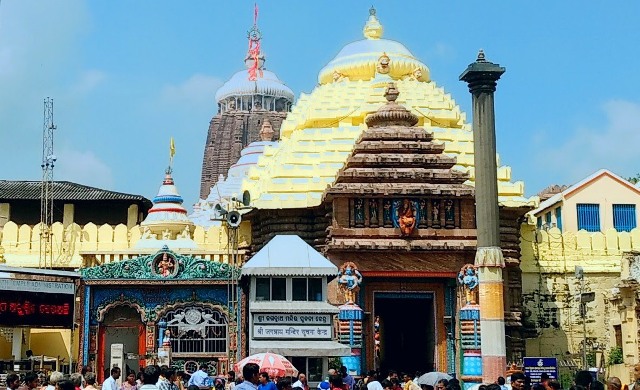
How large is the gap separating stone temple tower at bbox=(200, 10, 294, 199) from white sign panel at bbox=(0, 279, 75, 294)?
191 ft

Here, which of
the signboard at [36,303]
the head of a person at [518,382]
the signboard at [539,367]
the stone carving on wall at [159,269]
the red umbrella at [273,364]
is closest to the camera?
the head of a person at [518,382]

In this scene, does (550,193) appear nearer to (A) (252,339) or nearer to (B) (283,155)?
(B) (283,155)

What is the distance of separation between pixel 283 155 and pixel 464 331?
9.75 m

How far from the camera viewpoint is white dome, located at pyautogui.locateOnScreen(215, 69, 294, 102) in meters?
92.6

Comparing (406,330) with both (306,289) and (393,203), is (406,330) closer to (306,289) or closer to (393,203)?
(393,203)

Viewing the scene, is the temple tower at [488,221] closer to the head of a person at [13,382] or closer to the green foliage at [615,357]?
the green foliage at [615,357]

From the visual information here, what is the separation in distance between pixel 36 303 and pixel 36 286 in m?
0.46

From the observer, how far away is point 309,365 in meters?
24.1

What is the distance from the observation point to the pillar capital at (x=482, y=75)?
31.4 metres

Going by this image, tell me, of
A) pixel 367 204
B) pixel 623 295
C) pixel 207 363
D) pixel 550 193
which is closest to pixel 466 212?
pixel 367 204

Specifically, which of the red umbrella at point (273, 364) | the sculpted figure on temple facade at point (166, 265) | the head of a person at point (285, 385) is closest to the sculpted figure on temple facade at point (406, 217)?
the sculpted figure on temple facade at point (166, 265)

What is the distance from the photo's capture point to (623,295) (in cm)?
3453

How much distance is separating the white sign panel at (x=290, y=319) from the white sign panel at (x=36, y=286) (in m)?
8.90

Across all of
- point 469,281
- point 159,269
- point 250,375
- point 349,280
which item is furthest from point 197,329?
point 250,375
